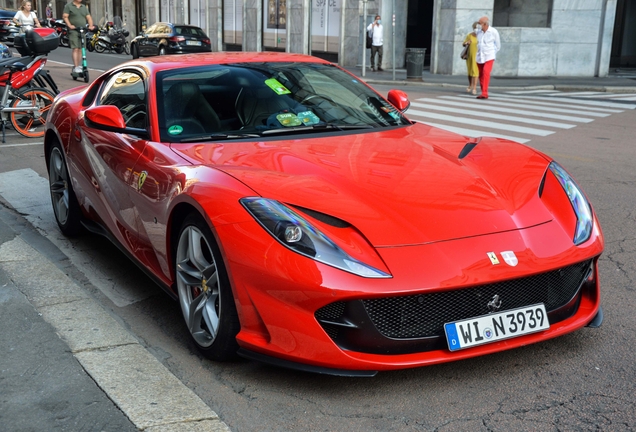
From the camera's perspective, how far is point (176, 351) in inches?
148

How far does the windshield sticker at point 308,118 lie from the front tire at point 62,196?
194cm

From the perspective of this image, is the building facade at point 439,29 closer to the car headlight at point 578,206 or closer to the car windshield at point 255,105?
the car windshield at point 255,105

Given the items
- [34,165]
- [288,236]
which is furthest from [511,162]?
[34,165]

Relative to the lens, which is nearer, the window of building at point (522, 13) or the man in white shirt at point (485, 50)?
the man in white shirt at point (485, 50)

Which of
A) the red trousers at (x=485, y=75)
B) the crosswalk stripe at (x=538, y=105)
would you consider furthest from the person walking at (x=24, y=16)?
the red trousers at (x=485, y=75)

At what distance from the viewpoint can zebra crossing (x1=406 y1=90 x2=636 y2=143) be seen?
12.5 meters

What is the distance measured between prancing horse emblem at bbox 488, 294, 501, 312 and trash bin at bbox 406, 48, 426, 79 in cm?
1930

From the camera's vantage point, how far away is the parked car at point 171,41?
28.9 metres

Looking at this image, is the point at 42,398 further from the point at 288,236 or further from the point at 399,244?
the point at 399,244

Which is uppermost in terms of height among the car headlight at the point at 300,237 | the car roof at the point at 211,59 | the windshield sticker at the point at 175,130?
the car roof at the point at 211,59

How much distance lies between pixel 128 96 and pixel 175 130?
2.66ft

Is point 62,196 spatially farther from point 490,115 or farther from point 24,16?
point 24,16

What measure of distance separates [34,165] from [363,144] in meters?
5.63

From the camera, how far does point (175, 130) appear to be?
4.30 meters
